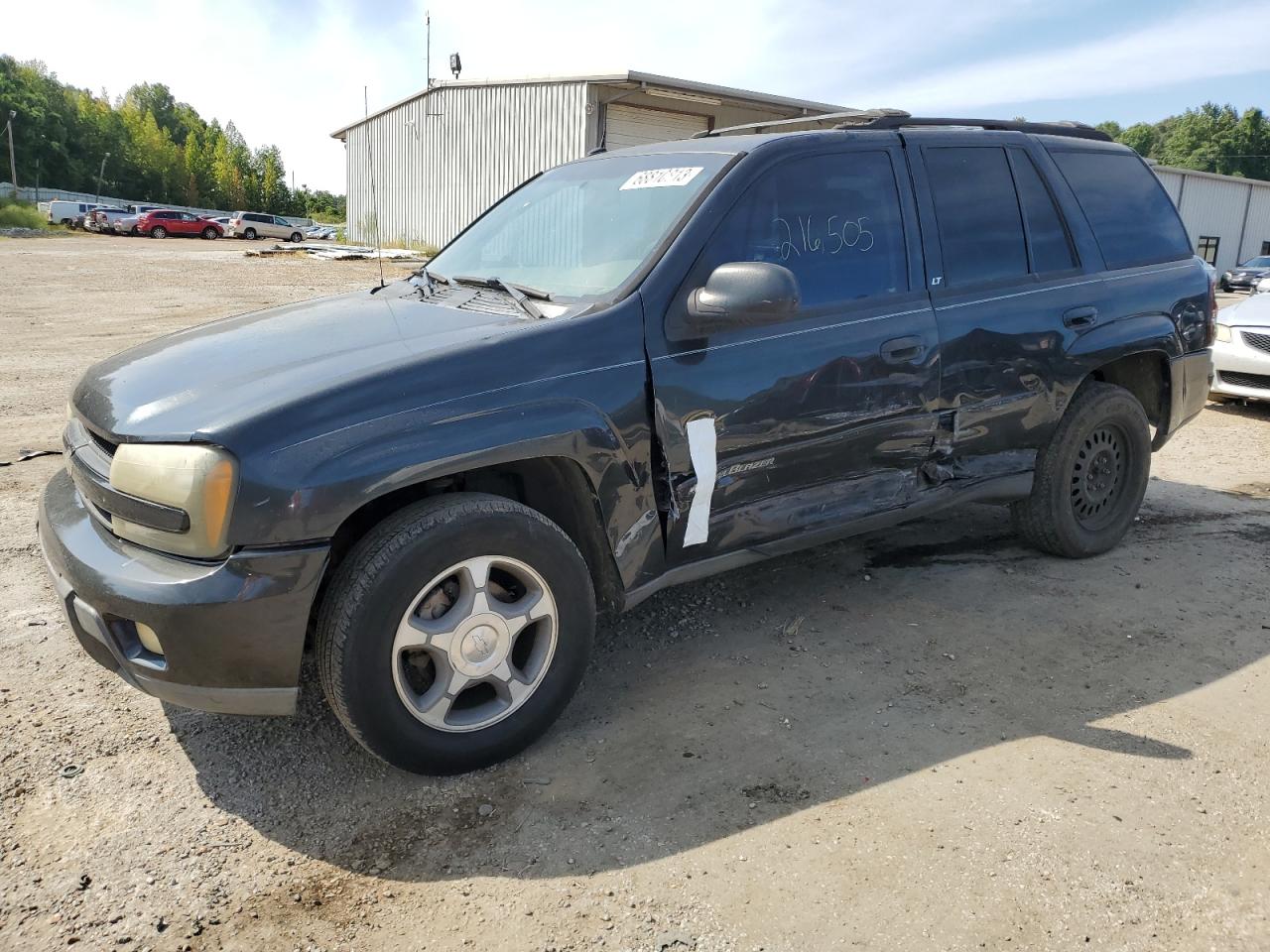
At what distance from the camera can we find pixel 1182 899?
233 centimetres

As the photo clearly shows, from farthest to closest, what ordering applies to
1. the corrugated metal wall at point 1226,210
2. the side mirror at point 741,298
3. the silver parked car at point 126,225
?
the silver parked car at point 126,225 → the corrugated metal wall at point 1226,210 → the side mirror at point 741,298

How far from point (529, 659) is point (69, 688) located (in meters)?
1.66

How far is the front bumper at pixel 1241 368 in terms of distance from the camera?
8164 mm

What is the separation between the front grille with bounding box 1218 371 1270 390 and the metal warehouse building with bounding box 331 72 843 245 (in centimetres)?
1522

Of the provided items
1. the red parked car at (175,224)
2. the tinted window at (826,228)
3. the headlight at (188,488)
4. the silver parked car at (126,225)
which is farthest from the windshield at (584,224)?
the silver parked car at (126,225)

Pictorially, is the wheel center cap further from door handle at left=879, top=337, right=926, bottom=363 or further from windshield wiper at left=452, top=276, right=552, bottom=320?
door handle at left=879, top=337, right=926, bottom=363

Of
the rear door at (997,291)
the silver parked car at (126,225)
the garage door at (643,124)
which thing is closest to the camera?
the rear door at (997,291)

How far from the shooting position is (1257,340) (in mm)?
8203

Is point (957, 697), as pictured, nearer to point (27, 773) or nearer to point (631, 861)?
point (631, 861)

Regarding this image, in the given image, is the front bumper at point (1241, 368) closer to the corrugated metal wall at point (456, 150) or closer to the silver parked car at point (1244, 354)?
the silver parked car at point (1244, 354)

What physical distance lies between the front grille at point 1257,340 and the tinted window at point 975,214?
549cm

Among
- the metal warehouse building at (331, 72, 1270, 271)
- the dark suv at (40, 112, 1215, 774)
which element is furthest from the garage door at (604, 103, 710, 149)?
the dark suv at (40, 112, 1215, 774)

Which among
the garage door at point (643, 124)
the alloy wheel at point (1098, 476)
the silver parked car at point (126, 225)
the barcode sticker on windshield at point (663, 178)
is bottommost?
the alloy wheel at point (1098, 476)

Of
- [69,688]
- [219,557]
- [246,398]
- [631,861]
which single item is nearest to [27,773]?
[69,688]
